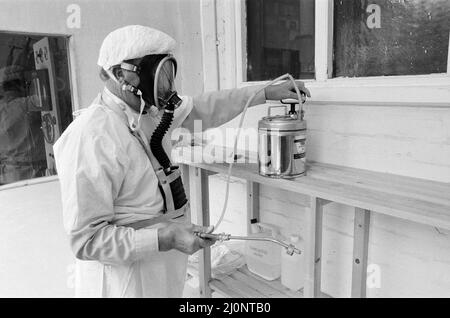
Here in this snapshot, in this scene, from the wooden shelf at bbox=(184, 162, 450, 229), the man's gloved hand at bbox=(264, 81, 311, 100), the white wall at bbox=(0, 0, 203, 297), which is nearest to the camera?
the wooden shelf at bbox=(184, 162, 450, 229)

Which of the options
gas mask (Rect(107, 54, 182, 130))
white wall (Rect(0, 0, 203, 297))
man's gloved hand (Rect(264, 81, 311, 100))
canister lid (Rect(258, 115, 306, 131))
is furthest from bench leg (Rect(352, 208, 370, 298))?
white wall (Rect(0, 0, 203, 297))

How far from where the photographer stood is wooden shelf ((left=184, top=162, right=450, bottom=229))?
0.92 metres

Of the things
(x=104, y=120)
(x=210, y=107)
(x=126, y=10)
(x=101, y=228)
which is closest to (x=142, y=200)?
(x=101, y=228)

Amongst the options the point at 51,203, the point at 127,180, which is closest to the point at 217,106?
the point at 127,180

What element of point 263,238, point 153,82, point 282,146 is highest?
point 153,82

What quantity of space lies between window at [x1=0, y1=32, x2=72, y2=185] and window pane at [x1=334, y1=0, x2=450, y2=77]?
128cm

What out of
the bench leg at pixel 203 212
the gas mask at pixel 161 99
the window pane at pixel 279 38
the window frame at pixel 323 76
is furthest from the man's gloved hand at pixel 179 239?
the window pane at pixel 279 38

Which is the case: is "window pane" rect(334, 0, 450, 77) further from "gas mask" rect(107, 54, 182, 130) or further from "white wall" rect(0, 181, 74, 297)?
"white wall" rect(0, 181, 74, 297)

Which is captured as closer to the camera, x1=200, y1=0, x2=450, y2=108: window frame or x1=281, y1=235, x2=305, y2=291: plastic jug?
x1=200, y1=0, x2=450, y2=108: window frame

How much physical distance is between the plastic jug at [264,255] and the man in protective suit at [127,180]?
561 millimetres

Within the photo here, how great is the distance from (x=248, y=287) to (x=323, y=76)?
0.96m

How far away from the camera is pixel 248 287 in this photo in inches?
63.1

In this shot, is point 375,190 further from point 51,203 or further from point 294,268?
point 51,203
